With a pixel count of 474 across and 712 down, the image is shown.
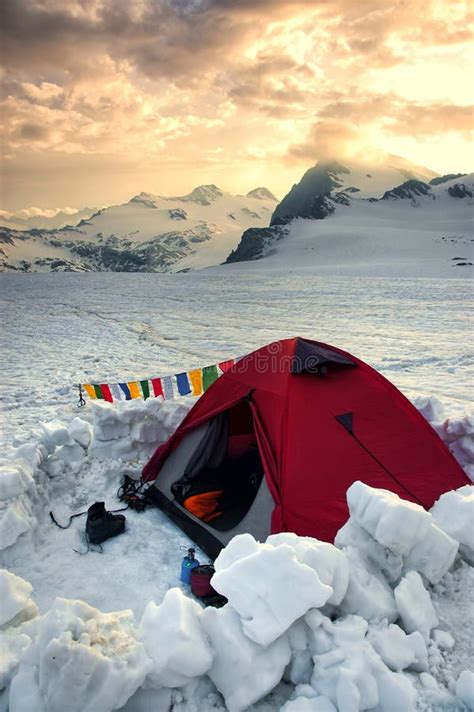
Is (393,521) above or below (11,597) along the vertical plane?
above

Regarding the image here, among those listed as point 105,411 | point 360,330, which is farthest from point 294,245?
point 105,411

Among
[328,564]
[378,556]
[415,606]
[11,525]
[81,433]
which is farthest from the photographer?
[81,433]

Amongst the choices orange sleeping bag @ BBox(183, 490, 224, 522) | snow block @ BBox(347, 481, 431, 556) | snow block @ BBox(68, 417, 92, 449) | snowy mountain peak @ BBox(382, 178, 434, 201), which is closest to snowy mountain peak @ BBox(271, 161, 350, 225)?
snowy mountain peak @ BBox(382, 178, 434, 201)

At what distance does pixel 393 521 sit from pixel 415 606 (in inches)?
18.3

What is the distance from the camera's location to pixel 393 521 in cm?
289

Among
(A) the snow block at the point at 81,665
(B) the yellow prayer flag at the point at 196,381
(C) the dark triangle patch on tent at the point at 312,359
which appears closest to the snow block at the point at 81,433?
(B) the yellow prayer flag at the point at 196,381

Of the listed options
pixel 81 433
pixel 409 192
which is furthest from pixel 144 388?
pixel 409 192

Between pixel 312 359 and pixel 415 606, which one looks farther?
pixel 312 359

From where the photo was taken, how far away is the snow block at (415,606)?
2729mm

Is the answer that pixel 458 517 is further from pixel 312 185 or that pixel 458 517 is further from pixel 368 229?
pixel 312 185

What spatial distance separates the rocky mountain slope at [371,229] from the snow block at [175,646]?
3287cm

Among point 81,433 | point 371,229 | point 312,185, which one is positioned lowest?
point 81,433

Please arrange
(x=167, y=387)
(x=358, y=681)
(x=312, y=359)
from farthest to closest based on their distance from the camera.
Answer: (x=167, y=387), (x=312, y=359), (x=358, y=681)

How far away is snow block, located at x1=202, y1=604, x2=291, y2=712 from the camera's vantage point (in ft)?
7.75
